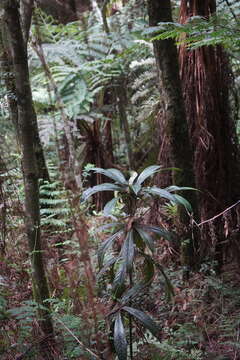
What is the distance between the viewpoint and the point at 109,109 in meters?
6.37

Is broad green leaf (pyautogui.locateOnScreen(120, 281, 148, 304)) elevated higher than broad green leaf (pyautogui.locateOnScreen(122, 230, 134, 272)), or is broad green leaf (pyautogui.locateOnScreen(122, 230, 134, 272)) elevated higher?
broad green leaf (pyautogui.locateOnScreen(122, 230, 134, 272))

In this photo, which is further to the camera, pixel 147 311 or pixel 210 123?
pixel 210 123

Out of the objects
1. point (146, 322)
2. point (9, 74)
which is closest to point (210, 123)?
point (9, 74)

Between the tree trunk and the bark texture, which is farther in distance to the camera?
the tree trunk

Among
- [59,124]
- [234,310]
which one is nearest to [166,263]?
[234,310]

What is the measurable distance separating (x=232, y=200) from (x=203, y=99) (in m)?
0.91

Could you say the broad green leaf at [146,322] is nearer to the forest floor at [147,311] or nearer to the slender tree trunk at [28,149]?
the forest floor at [147,311]

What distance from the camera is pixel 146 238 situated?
1967 millimetres

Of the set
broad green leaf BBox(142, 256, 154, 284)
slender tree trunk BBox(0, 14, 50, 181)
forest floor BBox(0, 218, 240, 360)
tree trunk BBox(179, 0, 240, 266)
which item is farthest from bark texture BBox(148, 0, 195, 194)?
broad green leaf BBox(142, 256, 154, 284)

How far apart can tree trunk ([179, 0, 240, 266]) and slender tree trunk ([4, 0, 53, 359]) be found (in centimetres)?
161

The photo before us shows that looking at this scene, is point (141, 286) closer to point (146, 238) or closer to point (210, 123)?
point (146, 238)

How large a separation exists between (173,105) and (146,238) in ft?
4.69

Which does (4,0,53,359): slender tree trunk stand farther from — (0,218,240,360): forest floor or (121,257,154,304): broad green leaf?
(121,257,154,304): broad green leaf

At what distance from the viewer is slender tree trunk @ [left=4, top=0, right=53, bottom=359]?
7.22ft
